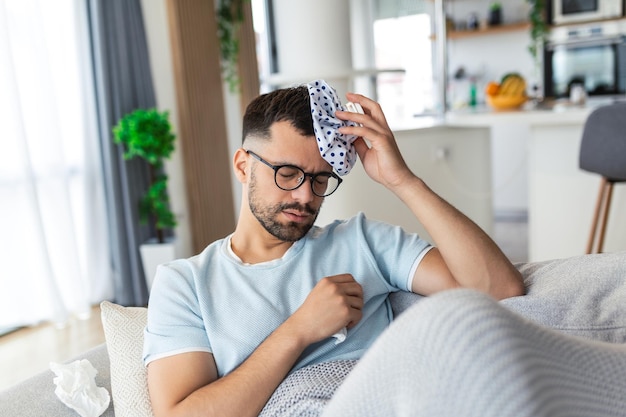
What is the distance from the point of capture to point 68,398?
1.22 m

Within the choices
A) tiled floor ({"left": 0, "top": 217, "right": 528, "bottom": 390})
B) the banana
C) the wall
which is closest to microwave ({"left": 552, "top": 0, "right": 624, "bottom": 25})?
the banana

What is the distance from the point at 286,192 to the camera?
4.27ft

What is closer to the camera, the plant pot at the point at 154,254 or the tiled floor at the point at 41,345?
the tiled floor at the point at 41,345

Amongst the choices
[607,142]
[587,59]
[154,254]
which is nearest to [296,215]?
[607,142]

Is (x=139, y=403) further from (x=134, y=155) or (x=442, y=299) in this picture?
(x=134, y=155)

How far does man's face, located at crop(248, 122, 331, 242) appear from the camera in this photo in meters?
1.29

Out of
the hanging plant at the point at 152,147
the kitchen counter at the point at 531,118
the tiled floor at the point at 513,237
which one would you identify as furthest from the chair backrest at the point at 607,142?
the hanging plant at the point at 152,147

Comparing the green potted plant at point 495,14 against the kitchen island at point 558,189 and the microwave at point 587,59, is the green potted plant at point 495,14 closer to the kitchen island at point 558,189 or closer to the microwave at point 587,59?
the microwave at point 587,59

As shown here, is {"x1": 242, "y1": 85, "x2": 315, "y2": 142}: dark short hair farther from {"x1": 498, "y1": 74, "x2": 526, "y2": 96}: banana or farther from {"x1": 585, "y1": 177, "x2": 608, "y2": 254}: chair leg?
{"x1": 498, "y1": 74, "x2": 526, "y2": 96}: banana

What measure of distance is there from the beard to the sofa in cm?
30

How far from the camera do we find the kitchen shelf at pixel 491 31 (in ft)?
18.5

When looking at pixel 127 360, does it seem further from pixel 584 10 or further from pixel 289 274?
pixel 584 10

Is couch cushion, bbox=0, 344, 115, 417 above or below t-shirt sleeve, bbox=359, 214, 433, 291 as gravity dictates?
below

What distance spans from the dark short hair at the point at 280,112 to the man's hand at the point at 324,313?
330 mm
